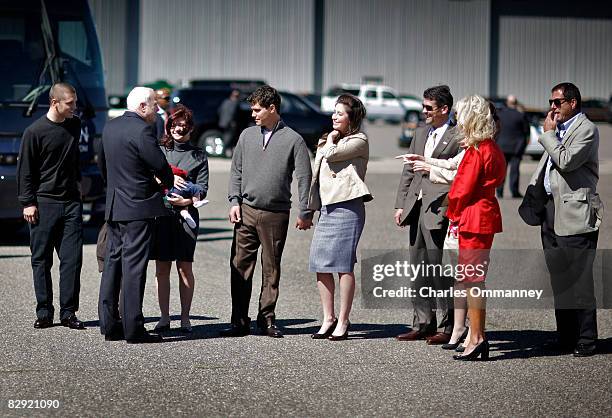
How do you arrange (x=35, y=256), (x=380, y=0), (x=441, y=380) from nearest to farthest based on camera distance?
1. (x=441, y=380)
2. (x=35, y=256)
3. (x=380, y=0)

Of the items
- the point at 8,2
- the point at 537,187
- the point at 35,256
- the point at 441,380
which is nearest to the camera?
the point at 441,380

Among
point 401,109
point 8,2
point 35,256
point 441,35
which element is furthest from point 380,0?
point 35,256

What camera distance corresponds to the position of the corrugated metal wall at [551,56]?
236ft

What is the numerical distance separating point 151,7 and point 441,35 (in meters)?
16.2

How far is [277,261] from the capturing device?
903 centimetres

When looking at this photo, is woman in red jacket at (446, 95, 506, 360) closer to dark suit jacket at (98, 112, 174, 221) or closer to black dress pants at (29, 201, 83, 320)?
dark suit jacket at (98, 112, 174, 221)

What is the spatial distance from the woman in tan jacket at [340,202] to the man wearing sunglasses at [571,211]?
1264 millimetres

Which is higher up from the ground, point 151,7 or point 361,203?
point 151,7

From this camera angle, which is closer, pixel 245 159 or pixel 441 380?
pixel 441 380

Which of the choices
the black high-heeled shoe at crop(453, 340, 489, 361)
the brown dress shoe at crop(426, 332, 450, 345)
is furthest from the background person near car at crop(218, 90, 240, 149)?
the black high-heeled shoe at crop(453, 340, 489, 361)

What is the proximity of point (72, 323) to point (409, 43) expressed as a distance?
206 feet

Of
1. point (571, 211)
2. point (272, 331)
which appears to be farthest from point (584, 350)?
point (272, 331)

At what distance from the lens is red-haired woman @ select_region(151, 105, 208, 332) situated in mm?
9023

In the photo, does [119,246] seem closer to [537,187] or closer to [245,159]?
[245,159]
